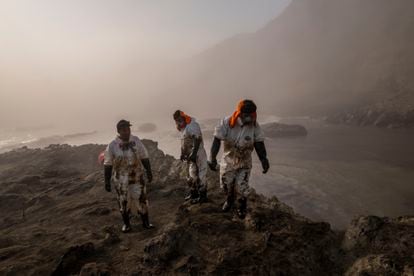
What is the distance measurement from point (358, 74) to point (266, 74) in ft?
208

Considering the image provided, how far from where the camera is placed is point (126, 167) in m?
6.03

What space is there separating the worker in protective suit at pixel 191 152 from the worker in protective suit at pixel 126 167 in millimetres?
1567

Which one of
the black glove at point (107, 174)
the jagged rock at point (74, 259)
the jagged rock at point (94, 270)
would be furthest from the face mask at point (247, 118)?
the jagged rock at point (74, 259)

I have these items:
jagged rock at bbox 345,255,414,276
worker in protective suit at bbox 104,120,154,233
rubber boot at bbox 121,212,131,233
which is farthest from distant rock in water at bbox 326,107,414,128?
rubber boot at bbox 121,212,131,233

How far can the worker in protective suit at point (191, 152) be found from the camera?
7.47 meters

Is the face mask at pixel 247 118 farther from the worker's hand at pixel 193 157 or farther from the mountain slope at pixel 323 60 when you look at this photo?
the mountain slope at pixel 323 60

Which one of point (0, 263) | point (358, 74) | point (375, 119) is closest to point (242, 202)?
point (0, 263)

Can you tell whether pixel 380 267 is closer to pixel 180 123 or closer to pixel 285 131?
pixel 180 123

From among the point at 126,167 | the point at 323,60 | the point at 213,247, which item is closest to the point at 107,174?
the point at 126,167

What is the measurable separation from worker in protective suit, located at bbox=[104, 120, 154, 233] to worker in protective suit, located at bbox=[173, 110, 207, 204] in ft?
5.14

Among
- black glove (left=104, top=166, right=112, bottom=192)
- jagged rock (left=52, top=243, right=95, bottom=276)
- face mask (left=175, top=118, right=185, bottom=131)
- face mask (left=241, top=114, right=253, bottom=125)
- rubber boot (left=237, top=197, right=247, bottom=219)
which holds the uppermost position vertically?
face mask (left=241, top=114, right=253, bottom=125)

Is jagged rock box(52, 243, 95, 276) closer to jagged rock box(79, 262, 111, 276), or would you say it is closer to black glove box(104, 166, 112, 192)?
jagged rock box(79, 262, 111, 276)

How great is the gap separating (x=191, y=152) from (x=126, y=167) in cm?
195

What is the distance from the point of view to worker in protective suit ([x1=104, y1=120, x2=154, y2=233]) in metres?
6.02
